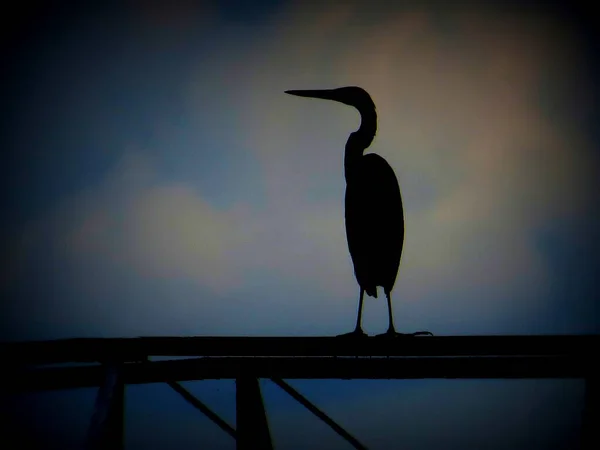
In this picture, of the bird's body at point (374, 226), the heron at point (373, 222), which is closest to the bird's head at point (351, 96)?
the heron at point (373, 222)

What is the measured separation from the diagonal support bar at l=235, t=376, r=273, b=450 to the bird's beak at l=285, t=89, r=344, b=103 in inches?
134

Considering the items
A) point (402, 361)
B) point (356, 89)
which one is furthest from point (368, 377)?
point (356, 89)

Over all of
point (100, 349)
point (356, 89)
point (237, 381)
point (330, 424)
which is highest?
point (356, 89)

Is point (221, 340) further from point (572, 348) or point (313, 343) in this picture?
point (572, 348)

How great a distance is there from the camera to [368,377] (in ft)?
4.67

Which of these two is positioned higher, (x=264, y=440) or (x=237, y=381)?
(x=237, y=381)

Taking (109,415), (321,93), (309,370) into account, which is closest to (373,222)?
(321,93)

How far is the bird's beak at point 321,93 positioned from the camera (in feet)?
14.2

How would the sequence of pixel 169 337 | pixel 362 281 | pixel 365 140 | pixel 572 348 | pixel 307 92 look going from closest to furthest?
pixel 572 348 → pixel 169 337 → pixel 362 281 → pixel 365 140 → pixel 307 92

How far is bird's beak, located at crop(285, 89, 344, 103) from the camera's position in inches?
170

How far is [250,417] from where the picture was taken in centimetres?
137

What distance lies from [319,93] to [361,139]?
0.92m

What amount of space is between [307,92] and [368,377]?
3836mm

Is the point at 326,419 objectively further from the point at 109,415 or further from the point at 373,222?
the point at 373,222
